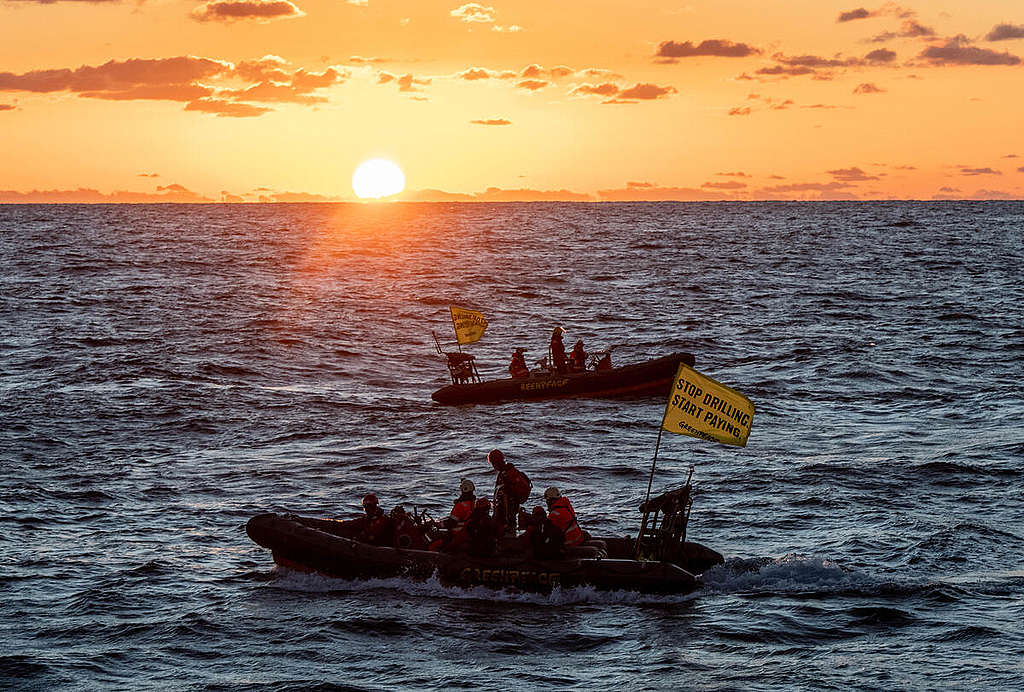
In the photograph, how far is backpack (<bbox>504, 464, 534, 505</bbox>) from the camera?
20.3 meters

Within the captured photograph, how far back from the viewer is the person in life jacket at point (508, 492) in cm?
2036

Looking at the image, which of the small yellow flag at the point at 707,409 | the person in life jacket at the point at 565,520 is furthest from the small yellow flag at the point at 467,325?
the small yellow flag at the point at 707,409

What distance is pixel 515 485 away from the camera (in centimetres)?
2034

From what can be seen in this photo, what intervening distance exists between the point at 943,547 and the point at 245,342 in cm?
3462

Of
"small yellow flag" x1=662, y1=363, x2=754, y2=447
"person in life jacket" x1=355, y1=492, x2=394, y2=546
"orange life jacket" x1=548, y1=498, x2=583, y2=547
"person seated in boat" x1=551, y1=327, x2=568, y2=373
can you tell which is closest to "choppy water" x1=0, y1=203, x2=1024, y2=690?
"person in life jacket" x1=355, y1=492, x2=394, y2=546

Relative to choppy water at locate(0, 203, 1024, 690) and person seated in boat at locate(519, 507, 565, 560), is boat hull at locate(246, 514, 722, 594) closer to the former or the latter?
person seated in boat at locate(519, 507, 565, 560)

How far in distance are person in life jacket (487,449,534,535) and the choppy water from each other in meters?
1.85

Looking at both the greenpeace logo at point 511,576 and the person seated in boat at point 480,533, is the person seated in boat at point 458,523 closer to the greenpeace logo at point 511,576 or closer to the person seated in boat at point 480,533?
the person seated in boat at point 480,533

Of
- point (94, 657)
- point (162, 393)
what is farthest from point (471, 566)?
point (162, 393)

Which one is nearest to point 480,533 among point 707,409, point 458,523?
point 458,523

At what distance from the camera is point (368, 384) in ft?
133

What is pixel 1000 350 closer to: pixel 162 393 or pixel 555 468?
pixel 555 468

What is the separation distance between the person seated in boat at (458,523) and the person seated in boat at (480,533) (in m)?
0.15

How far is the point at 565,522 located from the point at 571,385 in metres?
17.1
